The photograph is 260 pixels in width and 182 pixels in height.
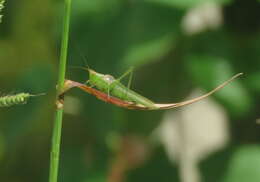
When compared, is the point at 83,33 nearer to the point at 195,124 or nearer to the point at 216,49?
the point at 216,49

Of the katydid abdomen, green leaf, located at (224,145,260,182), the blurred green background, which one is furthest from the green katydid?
green leaf, located at (224,145,260,182)

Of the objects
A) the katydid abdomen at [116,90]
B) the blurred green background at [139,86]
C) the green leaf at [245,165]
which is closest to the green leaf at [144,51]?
the blurred green background at [139,86]

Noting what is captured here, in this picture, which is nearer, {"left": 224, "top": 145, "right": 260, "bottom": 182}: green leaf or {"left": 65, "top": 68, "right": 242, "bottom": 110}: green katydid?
{"left": 65, "top": 68, "right": 242, "bottom": 110}: green katydid

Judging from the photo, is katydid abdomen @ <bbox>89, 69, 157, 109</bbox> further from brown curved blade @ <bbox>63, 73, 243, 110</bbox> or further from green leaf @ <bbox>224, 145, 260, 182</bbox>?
green leaf @ <bbox>224, 145, 260, 182</bbox>

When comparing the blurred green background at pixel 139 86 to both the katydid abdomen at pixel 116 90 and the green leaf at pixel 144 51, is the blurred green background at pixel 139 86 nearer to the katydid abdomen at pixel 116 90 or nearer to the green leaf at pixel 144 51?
the green leaf at pixel 144 51

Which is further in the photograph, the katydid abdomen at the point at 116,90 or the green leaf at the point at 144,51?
the green leaf at the point at 144,51

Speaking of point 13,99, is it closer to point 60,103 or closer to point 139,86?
point 60,103

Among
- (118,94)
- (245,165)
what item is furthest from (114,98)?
(245,165)
